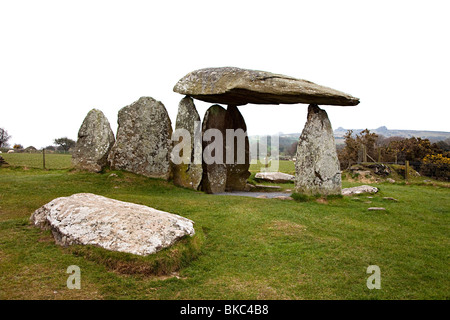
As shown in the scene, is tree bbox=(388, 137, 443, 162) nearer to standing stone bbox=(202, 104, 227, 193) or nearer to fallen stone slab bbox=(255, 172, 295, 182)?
fallen stone slab bbox=(255, 172, 295, 182)

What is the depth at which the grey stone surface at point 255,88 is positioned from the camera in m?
11.8

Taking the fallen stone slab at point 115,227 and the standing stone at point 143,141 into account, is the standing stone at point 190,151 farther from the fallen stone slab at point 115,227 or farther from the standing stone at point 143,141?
the fallen stone slab at point 115,227

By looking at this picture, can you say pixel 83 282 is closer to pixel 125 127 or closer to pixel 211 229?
pixel 211 229

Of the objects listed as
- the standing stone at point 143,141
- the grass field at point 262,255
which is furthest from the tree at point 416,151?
the standing stone at point 143,141

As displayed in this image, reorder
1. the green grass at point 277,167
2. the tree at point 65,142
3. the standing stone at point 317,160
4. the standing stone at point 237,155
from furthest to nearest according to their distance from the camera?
the tree at point 65,142
the green grass at point 277,167
the standing stone at point 237,155
the standing stone at point 317,160

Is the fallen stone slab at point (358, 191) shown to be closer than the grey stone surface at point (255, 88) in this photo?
No

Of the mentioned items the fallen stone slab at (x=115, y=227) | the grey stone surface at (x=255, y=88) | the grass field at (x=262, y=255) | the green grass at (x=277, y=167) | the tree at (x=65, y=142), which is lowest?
the green grass at (x=277, y=167)

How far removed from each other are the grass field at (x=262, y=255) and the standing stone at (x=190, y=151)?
3088 millimetres

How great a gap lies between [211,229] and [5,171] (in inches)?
485

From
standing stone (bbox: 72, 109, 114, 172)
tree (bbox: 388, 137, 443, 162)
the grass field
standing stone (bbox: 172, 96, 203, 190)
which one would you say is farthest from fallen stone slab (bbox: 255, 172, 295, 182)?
tree (bbox: 388, 137, 443, 162)

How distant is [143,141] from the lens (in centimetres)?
1434

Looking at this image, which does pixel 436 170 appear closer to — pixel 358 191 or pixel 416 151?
Answer: pixel 416 151

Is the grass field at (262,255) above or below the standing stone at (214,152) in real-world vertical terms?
below

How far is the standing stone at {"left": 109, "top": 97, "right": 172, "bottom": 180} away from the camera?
1424 cm
